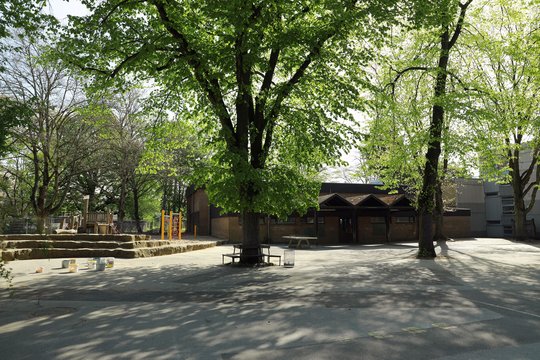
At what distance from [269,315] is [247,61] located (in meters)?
7.94

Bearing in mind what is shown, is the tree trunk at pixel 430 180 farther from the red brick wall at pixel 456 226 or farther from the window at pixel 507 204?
the window at pixel 507 204

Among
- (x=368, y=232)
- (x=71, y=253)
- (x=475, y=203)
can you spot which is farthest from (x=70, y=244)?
(x=475, y=203)

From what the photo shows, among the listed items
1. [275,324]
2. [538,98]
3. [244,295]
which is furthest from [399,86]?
[275,324]

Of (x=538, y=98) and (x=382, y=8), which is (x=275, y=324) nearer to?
(x=382, y=8)

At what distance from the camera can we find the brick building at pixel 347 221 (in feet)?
99.5

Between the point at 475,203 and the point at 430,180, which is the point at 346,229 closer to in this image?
the point at 430,180

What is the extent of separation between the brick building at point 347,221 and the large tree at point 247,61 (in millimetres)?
14663

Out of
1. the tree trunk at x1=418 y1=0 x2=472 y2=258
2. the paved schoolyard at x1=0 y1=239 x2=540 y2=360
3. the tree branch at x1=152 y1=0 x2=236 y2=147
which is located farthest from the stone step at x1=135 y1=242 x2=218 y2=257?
the tree trunk at x1=418 y1=0 x2=472 y2=258

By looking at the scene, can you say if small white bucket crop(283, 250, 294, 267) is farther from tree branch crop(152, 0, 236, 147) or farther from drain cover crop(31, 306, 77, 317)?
drain cover crop(31, 306, 77, 317)

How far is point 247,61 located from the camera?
12.6m

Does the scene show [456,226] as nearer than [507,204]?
Yes

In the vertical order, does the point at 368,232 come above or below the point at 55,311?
above

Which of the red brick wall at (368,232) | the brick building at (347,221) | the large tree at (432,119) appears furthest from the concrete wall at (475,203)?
the large tree at (432,119)

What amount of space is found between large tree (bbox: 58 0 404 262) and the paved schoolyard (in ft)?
9.90
